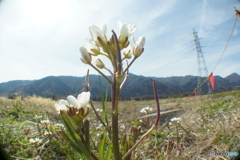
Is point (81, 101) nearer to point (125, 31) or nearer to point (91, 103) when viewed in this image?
point (91, 103)

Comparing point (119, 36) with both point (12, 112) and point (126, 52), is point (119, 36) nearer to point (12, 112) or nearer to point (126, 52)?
point (126, 52)

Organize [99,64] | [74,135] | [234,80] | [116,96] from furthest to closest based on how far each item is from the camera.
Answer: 1. [234,80]
2. [99,64]
3. [116,96]
4. [74,135]

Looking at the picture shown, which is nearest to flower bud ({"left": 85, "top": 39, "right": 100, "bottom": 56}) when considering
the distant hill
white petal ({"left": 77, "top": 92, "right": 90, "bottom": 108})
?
white petal ({"left": 77, "top": 92, "right": 90, "bottom": 108})

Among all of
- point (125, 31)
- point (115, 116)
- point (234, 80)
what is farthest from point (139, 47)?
point (234, 80)

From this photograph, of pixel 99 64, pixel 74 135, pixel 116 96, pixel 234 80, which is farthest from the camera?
pixel 234 80

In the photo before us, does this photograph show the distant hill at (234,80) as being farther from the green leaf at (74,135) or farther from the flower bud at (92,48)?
the green leaf at (74,135)

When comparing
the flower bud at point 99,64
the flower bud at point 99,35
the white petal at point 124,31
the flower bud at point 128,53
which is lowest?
the flower bud at point 99,64

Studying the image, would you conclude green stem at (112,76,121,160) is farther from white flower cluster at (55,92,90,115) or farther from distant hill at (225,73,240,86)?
distant hill at (225,73,240,86)

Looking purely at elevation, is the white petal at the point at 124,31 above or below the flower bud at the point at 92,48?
above

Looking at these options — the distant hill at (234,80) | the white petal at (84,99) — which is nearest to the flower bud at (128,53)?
the white petal at (84,99)

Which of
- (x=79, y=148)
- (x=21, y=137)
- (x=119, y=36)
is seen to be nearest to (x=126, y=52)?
(x=119, y=36)

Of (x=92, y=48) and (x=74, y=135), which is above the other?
(x=92, y=48)

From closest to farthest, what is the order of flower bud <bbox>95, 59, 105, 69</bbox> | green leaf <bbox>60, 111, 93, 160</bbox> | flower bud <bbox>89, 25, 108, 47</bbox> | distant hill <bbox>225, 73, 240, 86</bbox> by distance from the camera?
green leaf <bbox>60, 111, 93, 160</bbox>
flower bud <bbox>89, 25, 108, 47</bbox>
flower bud <bbox>95, 59, 105, 69</bbox>
distant hill <bbox>225, 73, 240, 86</bbox>
